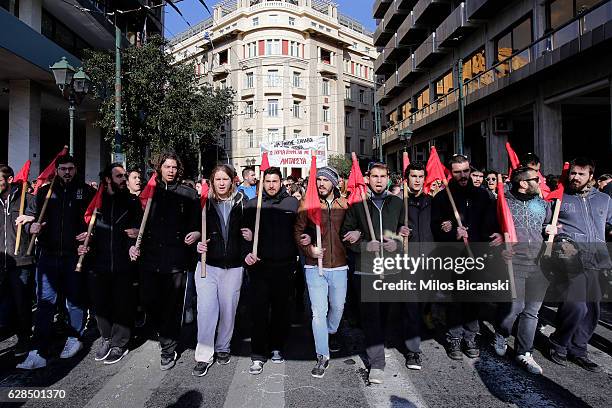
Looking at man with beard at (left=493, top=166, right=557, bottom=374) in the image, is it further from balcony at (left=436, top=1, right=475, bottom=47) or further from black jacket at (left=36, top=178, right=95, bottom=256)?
balcony at (left=436, top=1, right=475, bottom=47)

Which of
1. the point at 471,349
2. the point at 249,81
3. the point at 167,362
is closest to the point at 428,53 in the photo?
the point at 249,81

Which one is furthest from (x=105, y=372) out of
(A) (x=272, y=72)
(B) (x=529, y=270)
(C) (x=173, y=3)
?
(A) (x=272, y=72)

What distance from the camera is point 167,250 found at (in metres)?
4.28

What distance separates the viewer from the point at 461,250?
4668mm

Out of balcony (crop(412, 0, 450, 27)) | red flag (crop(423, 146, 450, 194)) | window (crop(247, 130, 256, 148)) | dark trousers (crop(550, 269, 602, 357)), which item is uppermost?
balcony (crop(412, 0, 450, 27))

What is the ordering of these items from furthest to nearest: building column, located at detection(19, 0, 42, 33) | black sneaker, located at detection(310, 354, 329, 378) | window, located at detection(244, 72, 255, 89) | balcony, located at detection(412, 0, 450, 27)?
1. window, located at detection(244, 72, 255, 89)
2. balcony, located at detection(412, 0, 450, 27)
3. building column, located at detection(19, 0, 42, 33)
4. black sneaker, located at detection(310, 354, 329, 378)

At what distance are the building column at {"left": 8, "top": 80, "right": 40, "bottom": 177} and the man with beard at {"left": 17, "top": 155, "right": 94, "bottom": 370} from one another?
1170 cm

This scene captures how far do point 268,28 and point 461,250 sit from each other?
41.0 m

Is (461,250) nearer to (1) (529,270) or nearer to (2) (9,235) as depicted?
(1) (529,270)

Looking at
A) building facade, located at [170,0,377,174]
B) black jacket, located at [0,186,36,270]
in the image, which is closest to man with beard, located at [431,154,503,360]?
black jacket, located at [0,186,36,270]

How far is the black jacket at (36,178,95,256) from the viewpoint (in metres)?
4.60

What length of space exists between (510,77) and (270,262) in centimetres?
1514

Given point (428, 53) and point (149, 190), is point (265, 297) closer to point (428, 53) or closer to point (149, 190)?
point (149, 190)

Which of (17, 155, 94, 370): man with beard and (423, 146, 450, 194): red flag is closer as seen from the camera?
(17, 155, 94, 370): man with beard
